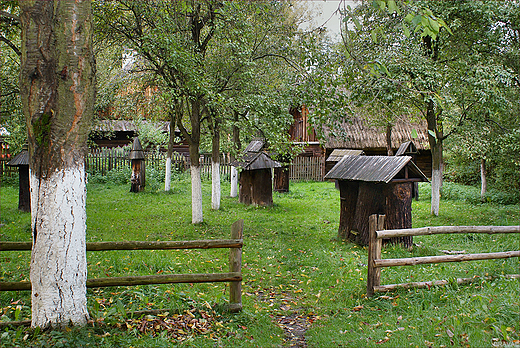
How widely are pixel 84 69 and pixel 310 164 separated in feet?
71.6

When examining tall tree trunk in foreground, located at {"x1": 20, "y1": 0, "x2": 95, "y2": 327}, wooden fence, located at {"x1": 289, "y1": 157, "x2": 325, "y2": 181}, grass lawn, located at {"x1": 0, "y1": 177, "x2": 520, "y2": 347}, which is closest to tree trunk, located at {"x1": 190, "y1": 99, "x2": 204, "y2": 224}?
grass lawn, located at {"x1": 0, "y1": 177, "x2": 520, "y2": 347}

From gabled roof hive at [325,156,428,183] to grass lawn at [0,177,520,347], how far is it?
5.04ft

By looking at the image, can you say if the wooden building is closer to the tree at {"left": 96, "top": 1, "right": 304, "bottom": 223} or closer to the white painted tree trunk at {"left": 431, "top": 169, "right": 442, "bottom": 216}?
the white painted tree trunk at {"left": 431, "top": 169, "right": 442, "bottom": 216}

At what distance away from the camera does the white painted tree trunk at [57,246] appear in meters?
3.61

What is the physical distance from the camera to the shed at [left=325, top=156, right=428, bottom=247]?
26.3 feet

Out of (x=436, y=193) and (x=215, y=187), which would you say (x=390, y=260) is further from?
(x=215, y=187)

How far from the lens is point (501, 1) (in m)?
11.3

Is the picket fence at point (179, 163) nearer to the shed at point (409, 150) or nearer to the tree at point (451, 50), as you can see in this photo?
the shed at point (409, 150)

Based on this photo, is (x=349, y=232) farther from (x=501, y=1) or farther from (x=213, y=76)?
(x=501, y=1)

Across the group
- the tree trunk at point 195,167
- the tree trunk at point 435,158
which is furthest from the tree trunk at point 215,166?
the tree trunk at point 435,158

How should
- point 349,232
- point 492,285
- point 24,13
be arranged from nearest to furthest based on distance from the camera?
point 24,13
point 492,285
point 349,232

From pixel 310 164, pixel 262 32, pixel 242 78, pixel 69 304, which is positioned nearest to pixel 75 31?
pixel 69 304

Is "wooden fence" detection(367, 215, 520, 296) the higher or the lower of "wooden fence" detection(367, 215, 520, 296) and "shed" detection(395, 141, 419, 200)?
the lower

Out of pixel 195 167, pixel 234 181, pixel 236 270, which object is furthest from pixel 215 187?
pixel 236 270
